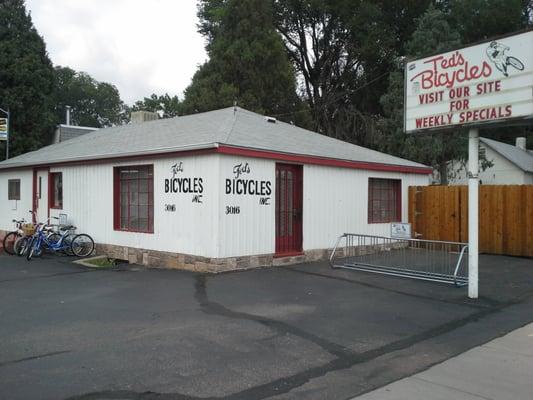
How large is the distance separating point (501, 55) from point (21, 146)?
83.2 feet

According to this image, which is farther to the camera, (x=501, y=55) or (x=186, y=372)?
(x=501, y=55)

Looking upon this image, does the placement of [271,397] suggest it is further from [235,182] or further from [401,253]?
[401,253]

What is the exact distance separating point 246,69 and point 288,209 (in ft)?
61.1

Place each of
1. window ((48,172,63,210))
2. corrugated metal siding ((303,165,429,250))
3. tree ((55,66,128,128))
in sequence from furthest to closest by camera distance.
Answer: tree ((55,66,128,128)) < window ((48,172,63,210)) < corrugated metal siding ((303,165,429,250))

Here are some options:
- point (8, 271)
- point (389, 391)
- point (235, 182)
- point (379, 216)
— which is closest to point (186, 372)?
point (389, 391)

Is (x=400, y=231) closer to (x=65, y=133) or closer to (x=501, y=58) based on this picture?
(x=501, y=58)

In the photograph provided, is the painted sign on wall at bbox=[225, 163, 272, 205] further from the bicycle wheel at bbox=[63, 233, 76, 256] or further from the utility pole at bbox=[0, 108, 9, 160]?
the utility pole at bbox=[0, 108, 9, 160]

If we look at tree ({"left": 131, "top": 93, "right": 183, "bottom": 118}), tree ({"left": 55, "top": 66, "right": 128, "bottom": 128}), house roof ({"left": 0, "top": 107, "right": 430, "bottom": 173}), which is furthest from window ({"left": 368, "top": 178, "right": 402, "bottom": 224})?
tree ({"left": 55, "top": 66, "right": 128, "bottom": 128})

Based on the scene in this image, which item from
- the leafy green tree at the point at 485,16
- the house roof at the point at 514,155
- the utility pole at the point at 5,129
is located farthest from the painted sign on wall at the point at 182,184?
the leafy green tree at the point at 485,16

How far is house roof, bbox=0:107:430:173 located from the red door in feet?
1.89

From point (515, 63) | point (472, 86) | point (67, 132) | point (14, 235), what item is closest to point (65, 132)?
point (67, 132)

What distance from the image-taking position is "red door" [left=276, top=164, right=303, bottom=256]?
41.9 feet

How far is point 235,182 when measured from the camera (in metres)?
11.5

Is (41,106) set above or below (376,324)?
above
